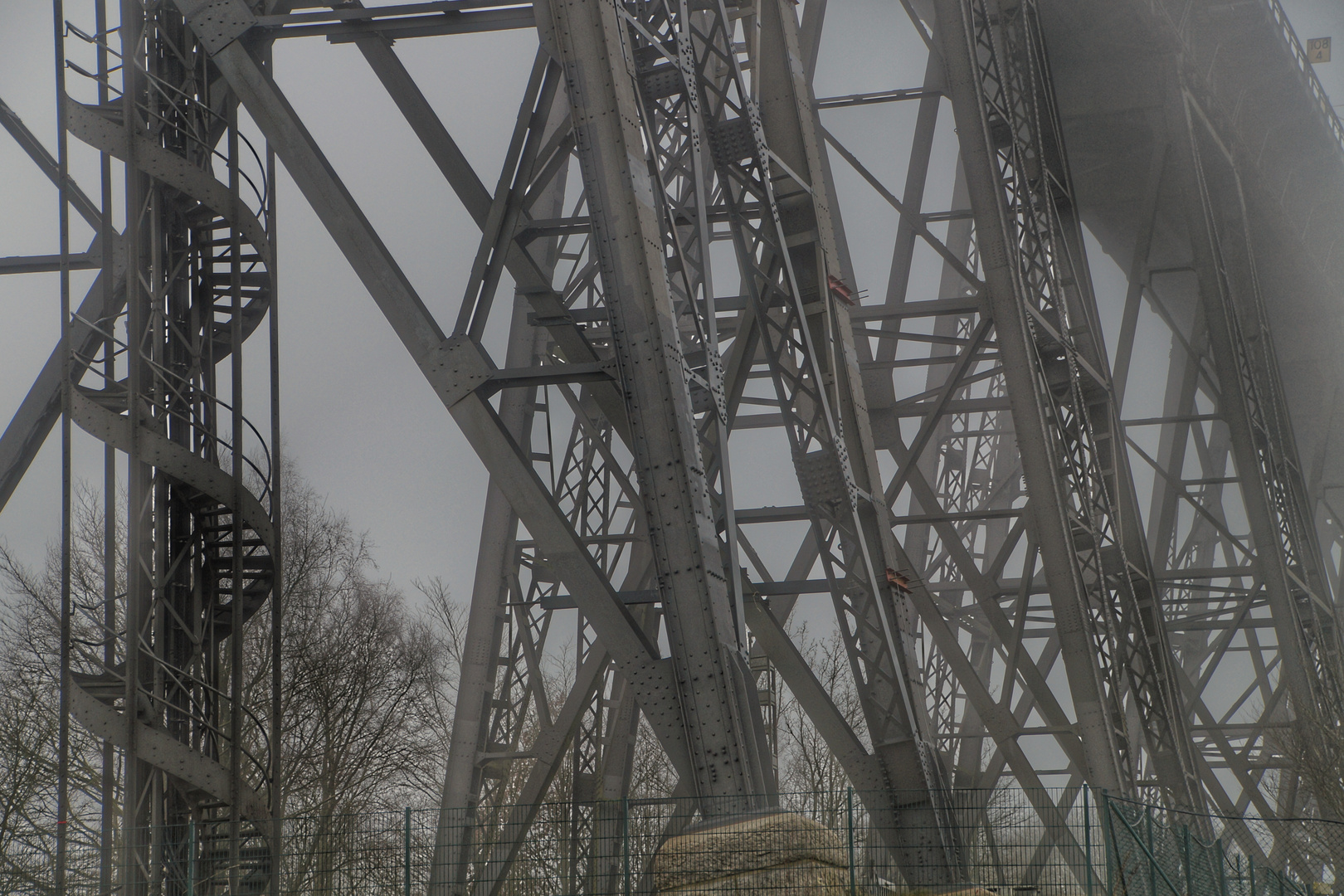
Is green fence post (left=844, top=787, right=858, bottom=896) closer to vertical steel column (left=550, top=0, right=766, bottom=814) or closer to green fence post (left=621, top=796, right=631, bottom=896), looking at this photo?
vertical steel column (left=550, top=0, right=766, bottom=814)

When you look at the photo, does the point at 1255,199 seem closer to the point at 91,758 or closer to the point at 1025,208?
the point at 1025,208

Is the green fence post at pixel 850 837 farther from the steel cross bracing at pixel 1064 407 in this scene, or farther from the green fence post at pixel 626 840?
the steel cross bracing at pixel 1064 407

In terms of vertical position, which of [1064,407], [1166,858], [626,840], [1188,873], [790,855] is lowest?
[790,855]

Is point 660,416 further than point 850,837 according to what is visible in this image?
No

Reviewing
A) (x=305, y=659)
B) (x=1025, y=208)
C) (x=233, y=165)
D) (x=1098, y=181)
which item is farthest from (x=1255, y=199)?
(x=233, y=165)

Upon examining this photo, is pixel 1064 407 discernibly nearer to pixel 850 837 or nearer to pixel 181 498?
pixel 850 837

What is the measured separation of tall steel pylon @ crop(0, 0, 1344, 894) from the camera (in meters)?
8.67

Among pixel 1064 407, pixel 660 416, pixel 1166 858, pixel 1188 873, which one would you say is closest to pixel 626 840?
pixel 660 416

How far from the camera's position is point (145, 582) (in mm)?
9586

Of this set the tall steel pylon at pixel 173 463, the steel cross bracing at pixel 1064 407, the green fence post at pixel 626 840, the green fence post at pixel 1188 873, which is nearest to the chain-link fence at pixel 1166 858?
the green fence post at pixel 1188 873

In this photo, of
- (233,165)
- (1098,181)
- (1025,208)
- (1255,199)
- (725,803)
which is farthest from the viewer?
(1255,199)

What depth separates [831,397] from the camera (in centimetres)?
1095

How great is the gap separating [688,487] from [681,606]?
65 cm

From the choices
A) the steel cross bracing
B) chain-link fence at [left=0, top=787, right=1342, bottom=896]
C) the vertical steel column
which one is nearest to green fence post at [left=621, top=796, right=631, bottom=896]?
chain-link fence at [left=0, top=787, right=1342, bottom=896]
